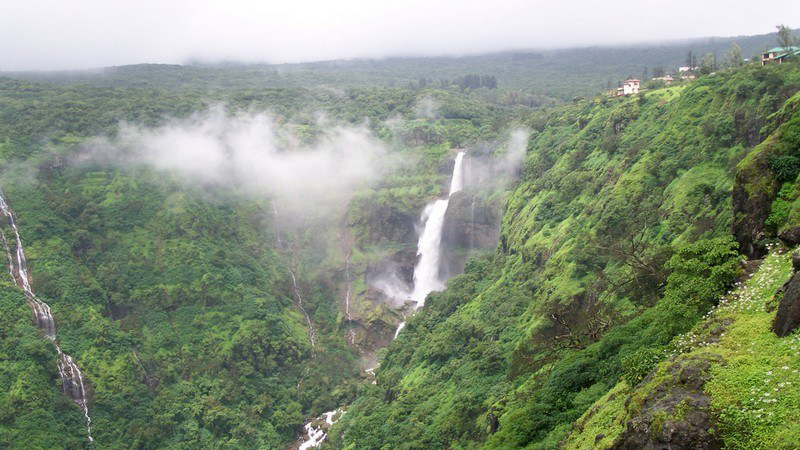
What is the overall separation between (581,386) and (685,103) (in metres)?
35.6

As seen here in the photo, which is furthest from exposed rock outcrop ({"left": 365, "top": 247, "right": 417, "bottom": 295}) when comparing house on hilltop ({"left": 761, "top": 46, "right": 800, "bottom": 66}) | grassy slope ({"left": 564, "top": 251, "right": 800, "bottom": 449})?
grassy slope ({"left": 564, "top": 251, "right": 800, "bottom": 449})

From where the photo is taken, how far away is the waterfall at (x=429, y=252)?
86.5 m

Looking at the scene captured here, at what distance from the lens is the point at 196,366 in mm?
76750

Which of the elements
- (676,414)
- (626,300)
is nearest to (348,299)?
(626,300)

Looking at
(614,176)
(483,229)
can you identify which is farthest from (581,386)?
(483,229)

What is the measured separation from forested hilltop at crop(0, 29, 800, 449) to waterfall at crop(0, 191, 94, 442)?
40cm

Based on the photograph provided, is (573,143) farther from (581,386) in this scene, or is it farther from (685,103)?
(581,386)

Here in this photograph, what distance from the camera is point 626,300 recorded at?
114 feet

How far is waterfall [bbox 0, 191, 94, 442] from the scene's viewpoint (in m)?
69.0

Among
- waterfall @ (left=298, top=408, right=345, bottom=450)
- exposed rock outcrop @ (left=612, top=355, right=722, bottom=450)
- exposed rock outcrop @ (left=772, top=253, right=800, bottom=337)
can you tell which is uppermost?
exposed rock outcrop @ (left=772, top=253, right=800, bottom=337)

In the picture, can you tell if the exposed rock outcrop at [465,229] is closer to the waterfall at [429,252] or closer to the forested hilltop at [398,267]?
the forested hilltop at [398,267]

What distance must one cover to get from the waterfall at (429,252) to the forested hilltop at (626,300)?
13.8 meters

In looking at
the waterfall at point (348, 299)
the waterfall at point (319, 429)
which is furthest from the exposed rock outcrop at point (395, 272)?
the waterfall at point (319, 429)

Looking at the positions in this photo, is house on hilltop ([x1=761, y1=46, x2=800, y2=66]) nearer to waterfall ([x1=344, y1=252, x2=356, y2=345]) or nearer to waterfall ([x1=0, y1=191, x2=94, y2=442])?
waterfall ([x1=344, y1=252, x2=356, y2=345])
